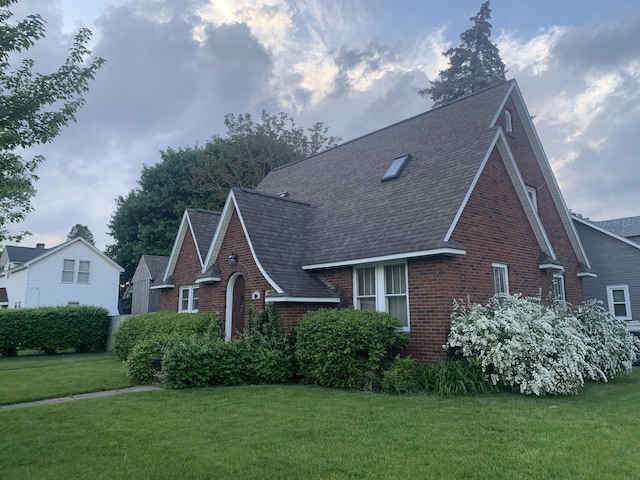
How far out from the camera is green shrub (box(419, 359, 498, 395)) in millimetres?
9281

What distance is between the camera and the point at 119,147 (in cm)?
1984

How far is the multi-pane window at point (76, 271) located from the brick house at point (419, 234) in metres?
20.9

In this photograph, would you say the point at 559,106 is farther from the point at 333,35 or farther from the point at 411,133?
the point at 333,35

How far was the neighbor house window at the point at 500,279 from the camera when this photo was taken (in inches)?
492

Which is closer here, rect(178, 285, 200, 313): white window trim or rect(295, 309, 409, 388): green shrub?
rect(295, 309, 409, 388): green shrub

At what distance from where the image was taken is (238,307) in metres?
14.3

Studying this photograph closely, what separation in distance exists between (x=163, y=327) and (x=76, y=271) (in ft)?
68.6

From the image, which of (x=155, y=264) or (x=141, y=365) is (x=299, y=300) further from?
(x=155, y=264)

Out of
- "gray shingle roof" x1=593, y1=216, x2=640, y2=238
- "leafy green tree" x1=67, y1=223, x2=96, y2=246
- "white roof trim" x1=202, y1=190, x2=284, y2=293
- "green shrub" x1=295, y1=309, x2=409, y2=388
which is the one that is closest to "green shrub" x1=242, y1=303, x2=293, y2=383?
"green shrub" x1=295, y1=309, x2=409, y2=388

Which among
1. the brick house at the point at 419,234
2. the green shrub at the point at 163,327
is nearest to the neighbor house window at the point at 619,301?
the brick house at the point at 419,234

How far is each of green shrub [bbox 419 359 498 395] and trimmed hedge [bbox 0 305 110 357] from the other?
19038 mm

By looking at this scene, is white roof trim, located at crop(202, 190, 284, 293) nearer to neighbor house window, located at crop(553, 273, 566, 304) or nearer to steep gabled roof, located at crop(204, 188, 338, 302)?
steep gabled roof, located at crop(204, 188, 338, 302)

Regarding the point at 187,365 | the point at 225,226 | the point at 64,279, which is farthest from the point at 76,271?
the point at 187,365

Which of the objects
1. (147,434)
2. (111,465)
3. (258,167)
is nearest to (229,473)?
(111,465)
